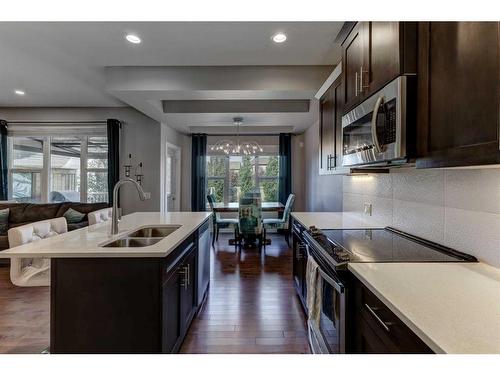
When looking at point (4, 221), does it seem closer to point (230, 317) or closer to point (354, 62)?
point (230, 317)

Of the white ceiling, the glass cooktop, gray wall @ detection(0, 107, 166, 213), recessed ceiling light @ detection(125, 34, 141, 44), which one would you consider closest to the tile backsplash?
the glass cooktop

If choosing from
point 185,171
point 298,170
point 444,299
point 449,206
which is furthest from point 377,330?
point 185,171

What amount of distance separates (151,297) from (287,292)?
6.50 feet

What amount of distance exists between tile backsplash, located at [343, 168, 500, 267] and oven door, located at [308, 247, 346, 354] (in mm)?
664

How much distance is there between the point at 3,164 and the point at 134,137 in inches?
109

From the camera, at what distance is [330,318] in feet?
5.05

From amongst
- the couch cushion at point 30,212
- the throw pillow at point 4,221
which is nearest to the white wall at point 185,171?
the couch cushion at point 30,212

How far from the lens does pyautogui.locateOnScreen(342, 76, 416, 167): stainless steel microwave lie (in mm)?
1295

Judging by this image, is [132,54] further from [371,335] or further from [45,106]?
[45,106]

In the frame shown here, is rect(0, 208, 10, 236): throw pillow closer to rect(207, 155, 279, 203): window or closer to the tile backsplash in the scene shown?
rect(207, 155, 279, 203): window

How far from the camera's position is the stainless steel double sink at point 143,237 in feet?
6.88

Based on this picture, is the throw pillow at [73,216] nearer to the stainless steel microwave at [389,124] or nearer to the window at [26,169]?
the window at [26,169]

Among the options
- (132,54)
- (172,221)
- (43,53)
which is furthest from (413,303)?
(43,53)
